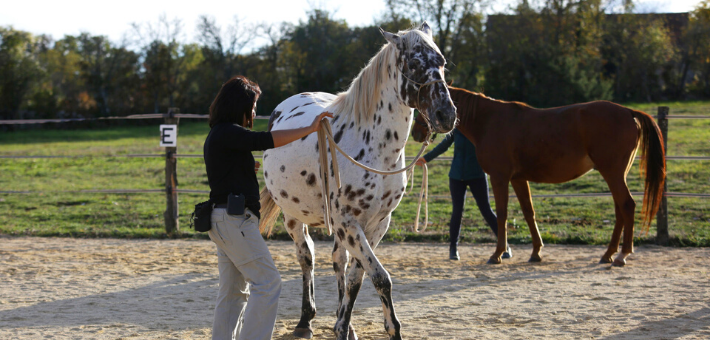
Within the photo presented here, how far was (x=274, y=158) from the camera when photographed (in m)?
4.05

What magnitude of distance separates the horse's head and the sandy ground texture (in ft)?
4.99

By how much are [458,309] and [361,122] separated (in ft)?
5.95

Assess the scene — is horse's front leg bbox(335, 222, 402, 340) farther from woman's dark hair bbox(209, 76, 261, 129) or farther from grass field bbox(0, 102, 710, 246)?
grass field bbox(0, 102, 710, 246)

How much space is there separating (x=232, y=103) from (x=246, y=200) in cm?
51

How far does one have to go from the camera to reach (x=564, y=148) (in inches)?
236

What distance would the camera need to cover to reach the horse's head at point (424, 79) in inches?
121

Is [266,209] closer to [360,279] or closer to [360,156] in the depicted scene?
[360,279]

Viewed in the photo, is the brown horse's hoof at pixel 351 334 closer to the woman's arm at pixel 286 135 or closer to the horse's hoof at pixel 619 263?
the woman's arm at pixel 286 135

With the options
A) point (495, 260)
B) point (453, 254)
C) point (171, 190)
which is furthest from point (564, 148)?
point (171, 190)

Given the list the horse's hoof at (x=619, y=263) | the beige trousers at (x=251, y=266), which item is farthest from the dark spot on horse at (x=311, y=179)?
the horse's hoof at (x=619, y=263)

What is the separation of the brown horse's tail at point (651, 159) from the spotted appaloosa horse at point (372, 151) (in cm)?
365

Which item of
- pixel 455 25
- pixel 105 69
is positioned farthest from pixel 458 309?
pixel 105 69

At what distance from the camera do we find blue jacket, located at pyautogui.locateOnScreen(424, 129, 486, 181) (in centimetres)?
641

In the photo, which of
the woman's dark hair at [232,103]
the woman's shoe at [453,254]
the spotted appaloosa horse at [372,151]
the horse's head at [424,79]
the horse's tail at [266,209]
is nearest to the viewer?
the woman's dark hair at [232,103]
